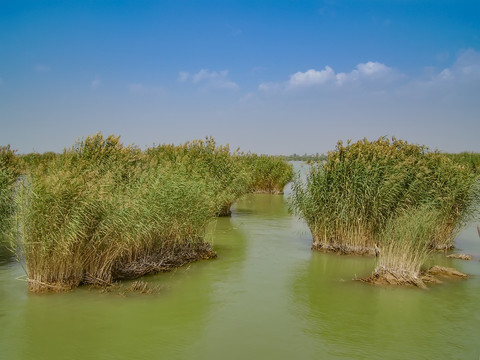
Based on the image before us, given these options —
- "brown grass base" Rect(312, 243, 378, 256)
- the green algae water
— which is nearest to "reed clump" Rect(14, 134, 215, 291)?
the green algae water

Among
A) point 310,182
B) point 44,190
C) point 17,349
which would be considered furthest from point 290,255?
point 17,349

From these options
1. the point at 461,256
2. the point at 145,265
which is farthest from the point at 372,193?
the point at 145,265

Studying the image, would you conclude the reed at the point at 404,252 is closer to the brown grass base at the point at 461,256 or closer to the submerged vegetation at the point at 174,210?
the submerged vegetation at the point at 174,210

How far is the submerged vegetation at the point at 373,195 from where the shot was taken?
1300 centimetres

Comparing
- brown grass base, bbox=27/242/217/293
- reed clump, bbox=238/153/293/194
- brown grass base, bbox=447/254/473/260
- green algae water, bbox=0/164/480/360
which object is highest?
reed clump, bbox=238/153/293/194

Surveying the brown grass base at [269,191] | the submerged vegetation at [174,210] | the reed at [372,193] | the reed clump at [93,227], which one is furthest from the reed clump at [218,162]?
the brown grass base at [269,191]

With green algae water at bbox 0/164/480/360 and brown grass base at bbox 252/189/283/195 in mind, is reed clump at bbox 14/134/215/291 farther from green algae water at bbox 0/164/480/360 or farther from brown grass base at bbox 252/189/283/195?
brown grass base at bbox 252/189/283/195

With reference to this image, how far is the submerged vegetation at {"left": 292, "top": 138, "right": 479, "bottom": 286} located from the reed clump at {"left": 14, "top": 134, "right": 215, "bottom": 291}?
4052 mm

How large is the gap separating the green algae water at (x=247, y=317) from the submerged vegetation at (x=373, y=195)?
1.52 m

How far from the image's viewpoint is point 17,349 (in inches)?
270

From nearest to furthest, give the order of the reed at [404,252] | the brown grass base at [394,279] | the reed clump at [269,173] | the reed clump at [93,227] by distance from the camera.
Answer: the reed clump at [93,227] → the reed at [404,252] → the brown grass base at [394,279] → the reed clump at [269,173]

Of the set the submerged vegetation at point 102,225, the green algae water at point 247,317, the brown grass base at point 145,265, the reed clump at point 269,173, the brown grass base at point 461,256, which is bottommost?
the green algae water at point 247,317

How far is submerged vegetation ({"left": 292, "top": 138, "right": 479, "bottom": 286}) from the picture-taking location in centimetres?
1300

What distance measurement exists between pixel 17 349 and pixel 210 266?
5.64m
